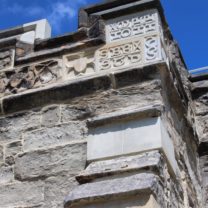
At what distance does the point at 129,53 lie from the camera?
3553 millimetres

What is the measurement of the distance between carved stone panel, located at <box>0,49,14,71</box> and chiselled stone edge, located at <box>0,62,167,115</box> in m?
0.36

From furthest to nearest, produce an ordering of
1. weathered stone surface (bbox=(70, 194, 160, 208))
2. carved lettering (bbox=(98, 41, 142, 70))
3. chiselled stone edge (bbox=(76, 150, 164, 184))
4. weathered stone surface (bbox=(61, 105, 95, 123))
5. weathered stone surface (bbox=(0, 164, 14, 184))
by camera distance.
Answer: carved lettering (bbox=(98, 41, 142, 70))
weathered stone surface (bbox=(61, 105, 95, 123))
weathered stone surface (bbox=(0, 164, 14, 184))
chiselled stone edge (bbox=(76, 150, 164, 184))
weathered stone surface (bbox=(70, 194, 160, 208))

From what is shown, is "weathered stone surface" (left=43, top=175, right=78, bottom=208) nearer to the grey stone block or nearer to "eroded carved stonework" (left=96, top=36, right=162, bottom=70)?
the grey stone block

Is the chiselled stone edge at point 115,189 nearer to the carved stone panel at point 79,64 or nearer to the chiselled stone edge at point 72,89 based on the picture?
the chiselled stone edge at point 72,89

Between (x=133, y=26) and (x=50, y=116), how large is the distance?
2.96ft

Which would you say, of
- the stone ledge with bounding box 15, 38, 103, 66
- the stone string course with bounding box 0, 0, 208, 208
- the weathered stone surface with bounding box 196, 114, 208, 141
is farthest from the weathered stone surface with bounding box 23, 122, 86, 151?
the weathered stone surface with bounding box 196, 114, 208, 141

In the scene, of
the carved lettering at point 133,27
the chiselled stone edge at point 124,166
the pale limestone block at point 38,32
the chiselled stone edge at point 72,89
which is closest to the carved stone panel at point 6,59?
the pale limestone block at point 38,32

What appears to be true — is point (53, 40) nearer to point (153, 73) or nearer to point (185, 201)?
point (153, 73)

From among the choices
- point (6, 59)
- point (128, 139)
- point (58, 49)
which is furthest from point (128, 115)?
point (6, 59)

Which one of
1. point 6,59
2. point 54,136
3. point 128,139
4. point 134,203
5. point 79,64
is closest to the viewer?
point 134,203

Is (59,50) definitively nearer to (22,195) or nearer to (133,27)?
(133,27)

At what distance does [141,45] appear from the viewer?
357 cm

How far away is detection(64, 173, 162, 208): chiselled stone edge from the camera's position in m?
2.65

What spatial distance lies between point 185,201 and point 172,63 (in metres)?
1.05
